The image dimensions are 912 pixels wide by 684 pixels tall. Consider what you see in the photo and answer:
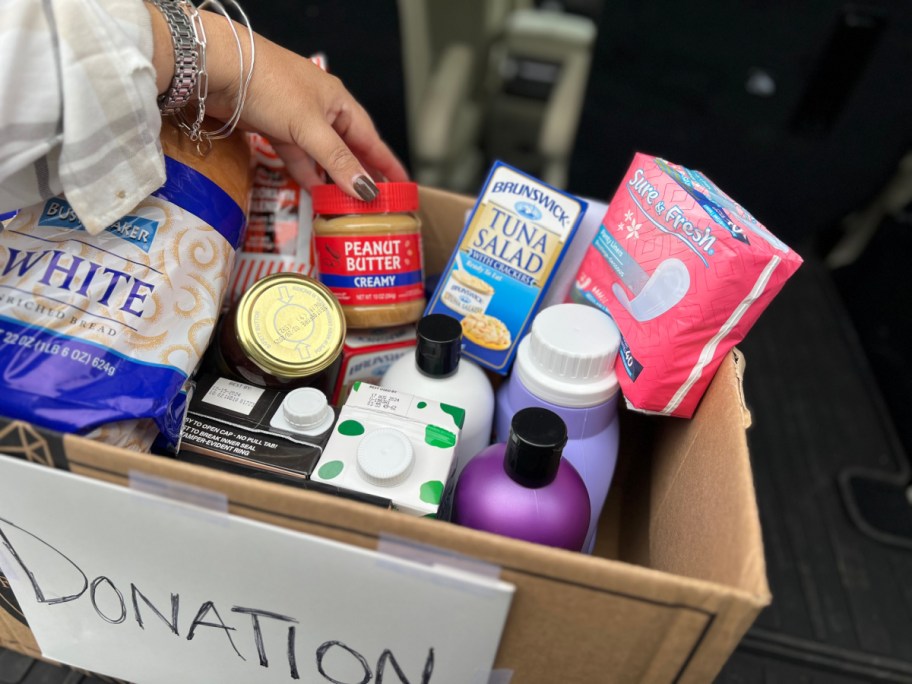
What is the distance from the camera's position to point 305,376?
606 millimetres

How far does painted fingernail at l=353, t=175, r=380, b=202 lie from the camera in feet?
2.12

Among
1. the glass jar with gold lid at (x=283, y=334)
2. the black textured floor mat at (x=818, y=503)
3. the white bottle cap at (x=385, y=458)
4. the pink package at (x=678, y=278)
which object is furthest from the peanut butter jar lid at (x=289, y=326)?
Answer: the black textured floor mat at (x=818, y=503)

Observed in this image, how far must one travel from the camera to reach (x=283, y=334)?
60cm

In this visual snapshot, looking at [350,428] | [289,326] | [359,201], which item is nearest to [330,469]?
[350,428]

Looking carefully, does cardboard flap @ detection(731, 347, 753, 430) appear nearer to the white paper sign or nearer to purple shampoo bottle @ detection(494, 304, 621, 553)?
purple shampoo bottle @ detection(494, 304, 621, 553)

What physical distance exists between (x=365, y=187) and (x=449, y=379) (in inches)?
7.8

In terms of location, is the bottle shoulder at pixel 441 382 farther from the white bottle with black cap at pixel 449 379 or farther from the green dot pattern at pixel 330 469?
the green dot pattern at pixel 330 469

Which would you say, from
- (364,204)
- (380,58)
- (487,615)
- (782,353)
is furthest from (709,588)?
(380,58)

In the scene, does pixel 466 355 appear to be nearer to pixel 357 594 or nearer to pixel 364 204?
pixel 364 204

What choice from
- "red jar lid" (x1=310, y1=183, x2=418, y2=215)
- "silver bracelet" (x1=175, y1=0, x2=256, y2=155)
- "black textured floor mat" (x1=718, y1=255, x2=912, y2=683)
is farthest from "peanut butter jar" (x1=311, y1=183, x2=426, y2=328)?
"black textured floor mat" (x1=718, y1=255, x2=912, y2=683)

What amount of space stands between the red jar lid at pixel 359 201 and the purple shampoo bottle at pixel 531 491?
0.85 ft

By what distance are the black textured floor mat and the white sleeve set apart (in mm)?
701

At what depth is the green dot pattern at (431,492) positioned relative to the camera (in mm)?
520

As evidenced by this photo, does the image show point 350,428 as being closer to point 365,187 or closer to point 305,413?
point 305,413
